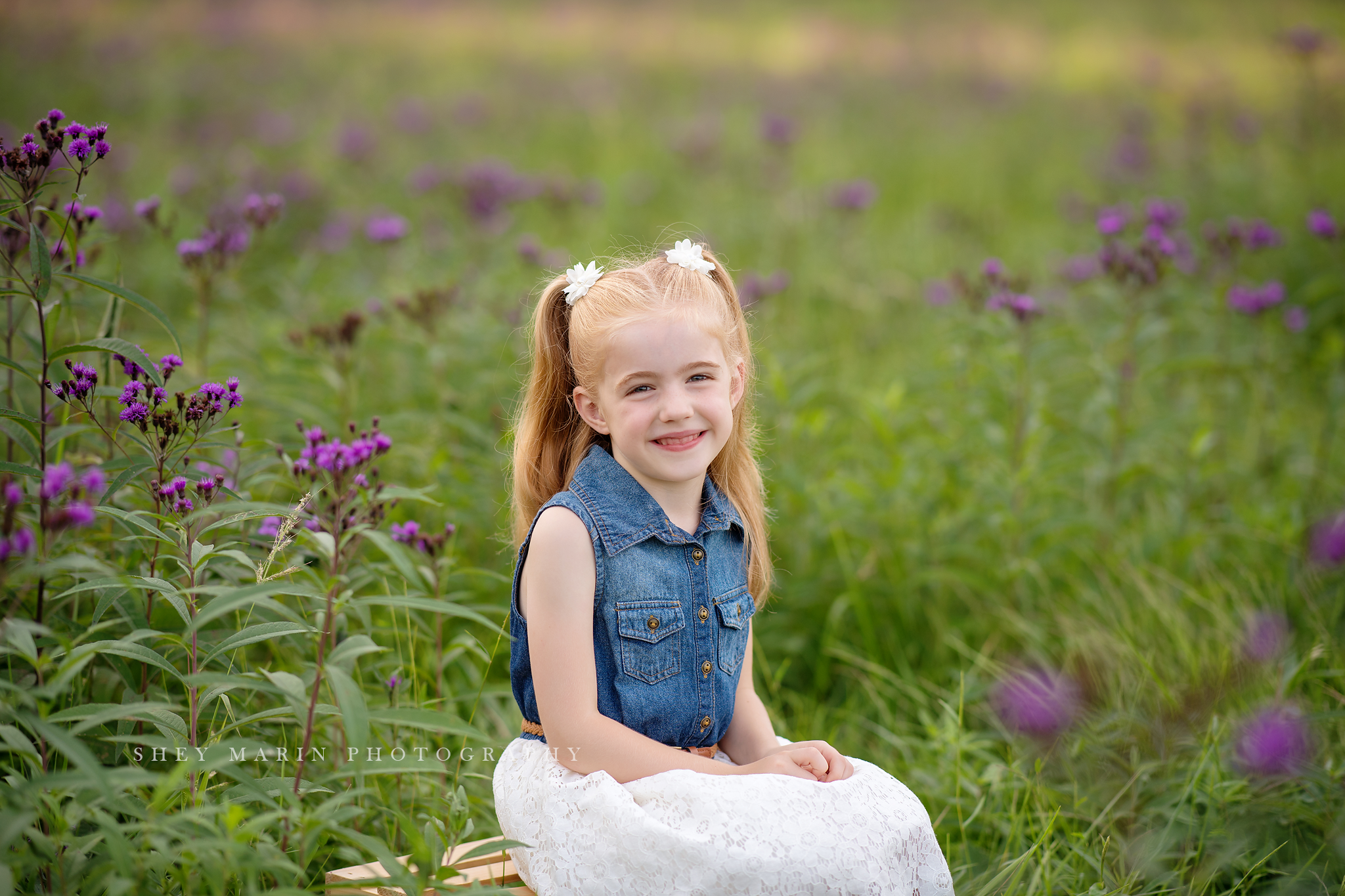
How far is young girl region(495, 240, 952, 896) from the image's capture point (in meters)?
1.65

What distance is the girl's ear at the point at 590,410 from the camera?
6.53ft

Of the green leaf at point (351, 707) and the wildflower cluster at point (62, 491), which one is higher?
the wildflower cluster at point (62, 491)

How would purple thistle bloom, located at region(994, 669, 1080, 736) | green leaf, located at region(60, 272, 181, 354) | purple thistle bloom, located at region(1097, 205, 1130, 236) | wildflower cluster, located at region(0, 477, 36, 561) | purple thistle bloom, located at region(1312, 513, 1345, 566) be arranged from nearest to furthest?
wildflower cluster, located at region(0, 477, 36, 561)
green leaf, located at region(60, 272, 181, 354)
purple thistle bloom, located at region(994, 669, 1080, 736)
purple thistle bloom, located at region(1312, 513, 1345, 566)
purple thistle bloom, located at region(1097, 205, 1130, 236)

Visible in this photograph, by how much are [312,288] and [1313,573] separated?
15.5 feet

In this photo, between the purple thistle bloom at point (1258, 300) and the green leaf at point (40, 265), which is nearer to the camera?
the green leaf at point (40, 265)

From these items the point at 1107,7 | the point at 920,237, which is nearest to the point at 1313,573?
the point at 920,237

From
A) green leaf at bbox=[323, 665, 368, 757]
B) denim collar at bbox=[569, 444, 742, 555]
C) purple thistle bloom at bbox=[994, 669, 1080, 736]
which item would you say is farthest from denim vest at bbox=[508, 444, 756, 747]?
purple thistle bloom at bbox=[994, 669, 1080, 736]

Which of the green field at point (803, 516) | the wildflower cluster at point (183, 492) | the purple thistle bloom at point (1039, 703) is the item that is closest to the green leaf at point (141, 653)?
the green field at point (803, 516)

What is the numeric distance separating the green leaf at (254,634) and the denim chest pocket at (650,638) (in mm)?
560

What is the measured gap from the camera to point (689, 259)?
2004mm

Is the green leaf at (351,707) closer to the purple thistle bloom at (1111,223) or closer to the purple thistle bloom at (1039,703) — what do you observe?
the purple thistle bloom at (1039,703)

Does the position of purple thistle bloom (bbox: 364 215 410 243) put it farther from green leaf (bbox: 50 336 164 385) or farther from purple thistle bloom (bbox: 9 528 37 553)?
purple thistle bloom (bbox: 9 528 37 553)

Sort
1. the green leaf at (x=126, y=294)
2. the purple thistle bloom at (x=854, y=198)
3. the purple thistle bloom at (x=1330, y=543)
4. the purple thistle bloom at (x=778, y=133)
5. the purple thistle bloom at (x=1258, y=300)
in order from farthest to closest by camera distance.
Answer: the purple thistle bloom at (x=778, y=133)
the purple thistle bloom at (x=854, y=198)
the purple thistle bloom at (x=1258, y=300)
the purple thistle bloom at (x=1330, y=543)
the green leaf at (x=126, y=294)

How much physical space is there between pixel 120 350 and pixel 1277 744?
2.46 m
